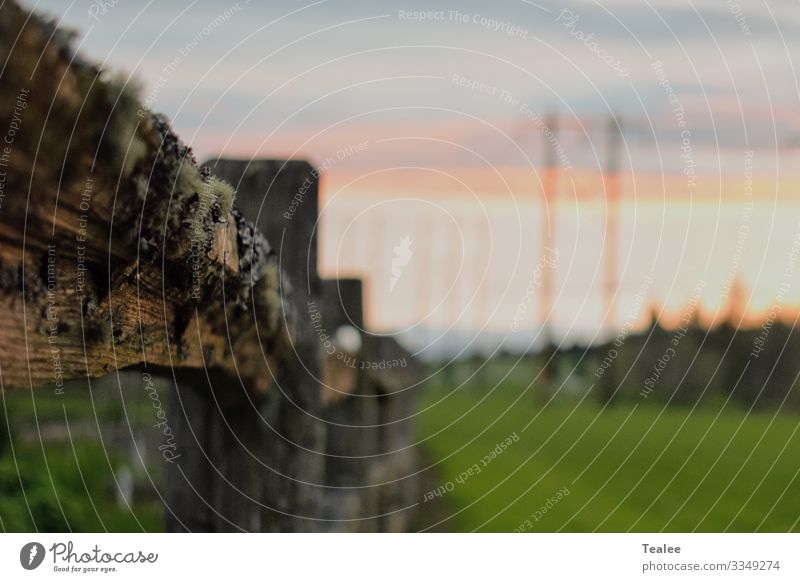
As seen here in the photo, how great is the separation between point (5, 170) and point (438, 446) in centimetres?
1255

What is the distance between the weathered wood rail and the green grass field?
450cm

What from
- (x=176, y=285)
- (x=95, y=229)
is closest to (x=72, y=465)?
(x=176, y=285)

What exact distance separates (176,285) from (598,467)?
1162 centimetres

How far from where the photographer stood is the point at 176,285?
9.11 ft

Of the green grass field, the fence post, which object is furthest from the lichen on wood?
the green grass field

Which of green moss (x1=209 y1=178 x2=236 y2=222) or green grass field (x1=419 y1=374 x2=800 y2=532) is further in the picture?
green grass field (x1=419 y1=374 x2=800 y2=532)

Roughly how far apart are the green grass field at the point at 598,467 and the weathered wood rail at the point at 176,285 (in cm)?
450

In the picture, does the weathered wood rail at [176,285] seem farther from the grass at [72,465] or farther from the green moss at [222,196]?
the grass at [72,465]

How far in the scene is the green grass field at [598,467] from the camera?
9.77 meters

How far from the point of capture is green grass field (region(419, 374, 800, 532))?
384 inches

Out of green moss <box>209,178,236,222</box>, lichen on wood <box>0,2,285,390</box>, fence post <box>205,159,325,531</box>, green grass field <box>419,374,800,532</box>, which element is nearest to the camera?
lichen on wood <box>0,2,285,390</box>

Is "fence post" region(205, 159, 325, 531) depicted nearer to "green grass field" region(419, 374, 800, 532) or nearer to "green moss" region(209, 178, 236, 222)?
"green moss" region(209, 178, 236, 222)

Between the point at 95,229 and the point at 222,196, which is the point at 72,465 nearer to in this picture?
the point at 222,196

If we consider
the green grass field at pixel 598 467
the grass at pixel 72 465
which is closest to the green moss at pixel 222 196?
the grass at pixel 72 465
